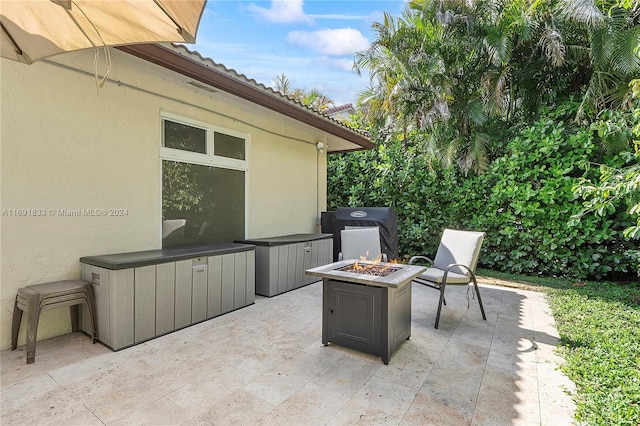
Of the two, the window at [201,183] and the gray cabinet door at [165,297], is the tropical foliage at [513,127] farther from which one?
the gray cabinet door at [165,297]

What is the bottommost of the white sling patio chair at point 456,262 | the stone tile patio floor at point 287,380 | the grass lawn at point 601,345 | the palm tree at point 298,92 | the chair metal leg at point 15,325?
the stone tile patio floor at point 287,380

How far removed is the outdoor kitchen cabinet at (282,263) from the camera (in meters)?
4.75

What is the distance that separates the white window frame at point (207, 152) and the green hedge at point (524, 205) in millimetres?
3763

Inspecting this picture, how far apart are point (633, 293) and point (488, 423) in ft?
16.2

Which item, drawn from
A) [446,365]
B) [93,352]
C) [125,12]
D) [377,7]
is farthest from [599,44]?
[93,352]

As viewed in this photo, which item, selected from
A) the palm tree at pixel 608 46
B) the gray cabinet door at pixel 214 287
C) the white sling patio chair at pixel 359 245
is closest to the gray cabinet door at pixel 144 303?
the gray cabinet door at pixel 214 287

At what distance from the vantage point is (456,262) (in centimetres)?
414

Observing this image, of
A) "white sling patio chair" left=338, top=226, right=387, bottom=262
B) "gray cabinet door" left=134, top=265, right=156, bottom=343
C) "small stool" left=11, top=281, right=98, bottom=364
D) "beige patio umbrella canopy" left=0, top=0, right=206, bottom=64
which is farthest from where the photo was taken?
"white sling patio chair" left=338, top=226, right=387, bottom=262

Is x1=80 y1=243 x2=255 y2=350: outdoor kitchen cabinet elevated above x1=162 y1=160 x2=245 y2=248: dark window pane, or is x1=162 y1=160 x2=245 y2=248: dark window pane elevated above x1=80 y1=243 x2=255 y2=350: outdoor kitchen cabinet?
x1=162 y1=160 x2=245 y2=248: dark window pane

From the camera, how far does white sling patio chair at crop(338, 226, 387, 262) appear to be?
4691 mm

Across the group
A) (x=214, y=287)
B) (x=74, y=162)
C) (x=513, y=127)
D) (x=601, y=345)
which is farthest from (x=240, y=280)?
(x=513, y=127)

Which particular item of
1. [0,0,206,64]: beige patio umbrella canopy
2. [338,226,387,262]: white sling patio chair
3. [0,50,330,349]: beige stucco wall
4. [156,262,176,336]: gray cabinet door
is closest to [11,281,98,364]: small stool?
[0,50,330,349]: beige stucco wall

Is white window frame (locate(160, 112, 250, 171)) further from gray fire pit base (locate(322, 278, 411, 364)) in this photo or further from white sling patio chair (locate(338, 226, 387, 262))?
gray fire pit base (locate(322, 278, 411, 364))

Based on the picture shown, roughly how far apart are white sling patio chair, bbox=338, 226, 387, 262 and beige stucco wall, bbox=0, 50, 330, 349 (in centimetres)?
269
